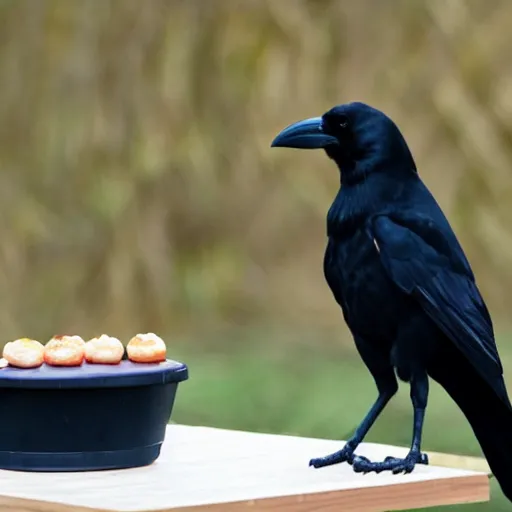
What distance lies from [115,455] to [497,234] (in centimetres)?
275

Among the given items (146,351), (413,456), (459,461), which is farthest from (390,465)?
(459,461)

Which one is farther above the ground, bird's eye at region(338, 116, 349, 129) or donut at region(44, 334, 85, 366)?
bird's eye at region(338, 116, 349, 129)

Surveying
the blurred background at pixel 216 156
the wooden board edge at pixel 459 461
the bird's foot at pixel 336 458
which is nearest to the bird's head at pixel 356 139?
the bird's foot at pixel 336 458

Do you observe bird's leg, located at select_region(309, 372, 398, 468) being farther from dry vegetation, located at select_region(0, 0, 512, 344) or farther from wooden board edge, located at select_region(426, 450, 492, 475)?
dry vegetation, located at select_region(0, 0, 512, 344)

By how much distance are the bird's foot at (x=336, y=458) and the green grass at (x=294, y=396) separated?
4.98ft

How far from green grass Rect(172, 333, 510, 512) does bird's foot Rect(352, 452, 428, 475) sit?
1.58 meters

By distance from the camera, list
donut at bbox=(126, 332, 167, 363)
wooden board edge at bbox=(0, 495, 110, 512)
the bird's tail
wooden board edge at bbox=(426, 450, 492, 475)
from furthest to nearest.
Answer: wooden board edge at bbox=(426, 450, 492, 475) → the bird's tail → donut at bbox=(126, 332, 167, 363) → wooden board edge at bbox=(0, 495, 110, 512)

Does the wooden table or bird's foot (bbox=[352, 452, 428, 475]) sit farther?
bird's foot (bbox=[352, 452, 428, 475])

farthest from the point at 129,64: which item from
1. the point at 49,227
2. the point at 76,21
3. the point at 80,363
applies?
the point at 80,363

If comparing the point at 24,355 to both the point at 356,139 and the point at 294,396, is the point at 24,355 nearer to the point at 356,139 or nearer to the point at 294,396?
the point at 356,139

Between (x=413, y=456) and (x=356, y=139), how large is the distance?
21.9 inches

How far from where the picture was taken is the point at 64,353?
209 centimetres

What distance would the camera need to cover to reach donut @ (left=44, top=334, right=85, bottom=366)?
2.09 meters

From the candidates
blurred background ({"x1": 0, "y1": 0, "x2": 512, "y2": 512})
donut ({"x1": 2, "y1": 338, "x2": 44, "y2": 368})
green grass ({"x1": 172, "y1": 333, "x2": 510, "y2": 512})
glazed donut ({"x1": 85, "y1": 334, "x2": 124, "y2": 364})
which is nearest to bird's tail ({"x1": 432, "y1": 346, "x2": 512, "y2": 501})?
glazed donut ({"x1": 85, "y1": 334, "x2": 124, "y2": 364})
